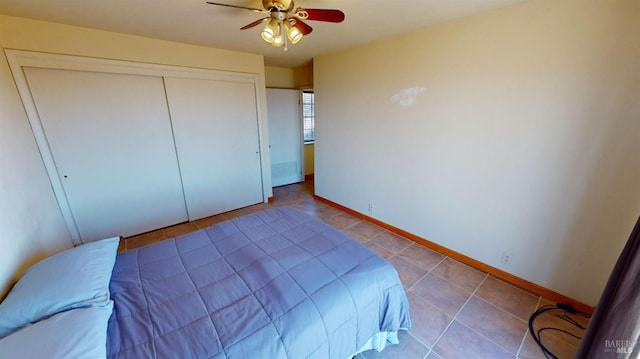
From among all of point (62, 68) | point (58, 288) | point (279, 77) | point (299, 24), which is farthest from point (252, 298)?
point (279, 77)

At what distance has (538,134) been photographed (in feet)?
6.04

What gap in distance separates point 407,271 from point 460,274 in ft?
1.60

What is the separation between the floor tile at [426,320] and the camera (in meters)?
1.65

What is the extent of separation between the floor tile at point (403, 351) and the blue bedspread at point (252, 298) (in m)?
0.15

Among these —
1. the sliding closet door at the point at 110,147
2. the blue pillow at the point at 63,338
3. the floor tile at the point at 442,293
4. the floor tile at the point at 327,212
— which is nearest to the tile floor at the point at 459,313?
the floor tile at the point at 442,293

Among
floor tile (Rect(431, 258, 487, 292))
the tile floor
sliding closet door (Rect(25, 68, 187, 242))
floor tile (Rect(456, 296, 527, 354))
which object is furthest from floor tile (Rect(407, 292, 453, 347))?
sliding closet door (Rect(25, 68, 187, 242))

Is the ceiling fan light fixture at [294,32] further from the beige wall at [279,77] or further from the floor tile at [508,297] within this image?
the beige wall at [279,77]

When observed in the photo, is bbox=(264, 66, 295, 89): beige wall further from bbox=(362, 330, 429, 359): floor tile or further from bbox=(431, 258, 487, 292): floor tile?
bbox=(362, 330, 429, 359): floor tile

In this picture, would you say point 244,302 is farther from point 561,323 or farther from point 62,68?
point 62,68

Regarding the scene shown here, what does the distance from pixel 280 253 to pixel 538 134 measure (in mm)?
2154

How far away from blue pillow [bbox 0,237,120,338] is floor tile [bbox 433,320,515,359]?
198cm

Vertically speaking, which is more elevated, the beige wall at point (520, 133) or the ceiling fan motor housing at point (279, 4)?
the ceiling fan motor housing at point (279, 4)

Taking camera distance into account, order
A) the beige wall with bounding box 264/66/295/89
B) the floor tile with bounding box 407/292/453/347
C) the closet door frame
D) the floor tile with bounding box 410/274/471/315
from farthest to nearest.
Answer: the beige wall with bounding box 264/66/295/89
the closet door frame
the floor tile with bounding box 410/274/471/315
the floor tile with bounding box 407/292/453/347

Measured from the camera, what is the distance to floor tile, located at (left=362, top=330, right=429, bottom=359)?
5.00 ft
